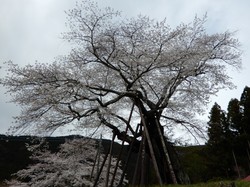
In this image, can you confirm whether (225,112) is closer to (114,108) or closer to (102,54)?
(114,108)

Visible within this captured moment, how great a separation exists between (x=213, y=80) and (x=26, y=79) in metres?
7.58

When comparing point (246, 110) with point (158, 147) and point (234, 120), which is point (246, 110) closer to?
point (234, 120)

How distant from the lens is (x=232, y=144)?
2758 centimetres

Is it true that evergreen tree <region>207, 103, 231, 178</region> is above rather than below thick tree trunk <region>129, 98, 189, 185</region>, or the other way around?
above

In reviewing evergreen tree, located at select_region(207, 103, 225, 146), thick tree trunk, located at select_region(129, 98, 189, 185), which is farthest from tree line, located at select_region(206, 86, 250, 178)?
thick tree trunk, located at select_region(129, 98, 189, 185)

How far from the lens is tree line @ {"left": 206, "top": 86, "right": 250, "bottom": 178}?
90.6 feet

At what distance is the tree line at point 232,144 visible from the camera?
27.6m

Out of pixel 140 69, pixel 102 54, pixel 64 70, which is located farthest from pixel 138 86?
pixel 64 70

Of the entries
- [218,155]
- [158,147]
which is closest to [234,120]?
[218,155]

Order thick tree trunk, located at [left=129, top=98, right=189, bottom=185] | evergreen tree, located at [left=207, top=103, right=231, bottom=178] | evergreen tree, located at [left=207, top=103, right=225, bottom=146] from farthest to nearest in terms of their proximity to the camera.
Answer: evergreen tree, located at [left=207, top=103, right=231, bottom=178] < evergreen tree, located at [left=207, top=103, right=225, bottom=146] < thick tree trunk, located at [left=129, top=98, right=189, bottom=185]

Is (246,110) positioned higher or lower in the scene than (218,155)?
higher

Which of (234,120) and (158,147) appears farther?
(234,120)

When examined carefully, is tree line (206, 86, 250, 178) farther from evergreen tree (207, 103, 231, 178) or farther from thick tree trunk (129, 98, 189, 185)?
thick tree trunk (129, 98, 189, 185)

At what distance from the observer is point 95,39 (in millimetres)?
Answer: 10812
